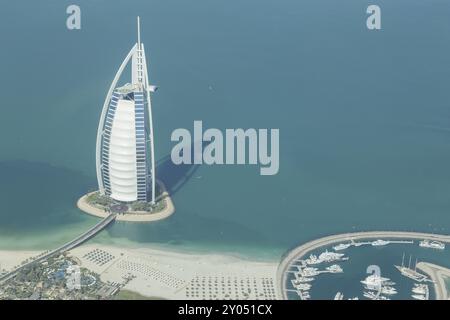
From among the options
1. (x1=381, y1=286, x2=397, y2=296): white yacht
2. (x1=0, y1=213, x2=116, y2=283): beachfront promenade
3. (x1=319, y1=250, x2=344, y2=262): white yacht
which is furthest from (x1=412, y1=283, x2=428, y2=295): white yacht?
(x1=0, y1=213, x2=116, y2=283): beachfront promenade

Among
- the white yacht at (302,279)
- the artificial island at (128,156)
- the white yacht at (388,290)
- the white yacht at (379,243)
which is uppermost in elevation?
the artificial island at (128,156)

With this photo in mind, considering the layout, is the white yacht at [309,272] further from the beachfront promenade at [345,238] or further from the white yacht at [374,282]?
the white yacht at [374,282]

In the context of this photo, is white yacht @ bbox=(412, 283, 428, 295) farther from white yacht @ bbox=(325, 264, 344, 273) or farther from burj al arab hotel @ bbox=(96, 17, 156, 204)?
burj al arab hotel @ bbox=(96, 17, 156, 204)

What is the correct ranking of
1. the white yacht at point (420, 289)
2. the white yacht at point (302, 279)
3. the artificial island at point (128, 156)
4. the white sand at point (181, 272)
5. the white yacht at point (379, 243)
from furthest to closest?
the artificial island at point (128, 156)
the white yacht at point (379, 243)
the white yacht at point (302, 279)
the white yacht at point (420, 289)
the white sand at point (181, 272)

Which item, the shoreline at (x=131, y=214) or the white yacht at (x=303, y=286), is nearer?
the white yacht at (x=303, y=286)

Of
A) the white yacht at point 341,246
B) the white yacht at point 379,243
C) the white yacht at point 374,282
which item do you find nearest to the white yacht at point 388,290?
the white yacht at point 374,282
